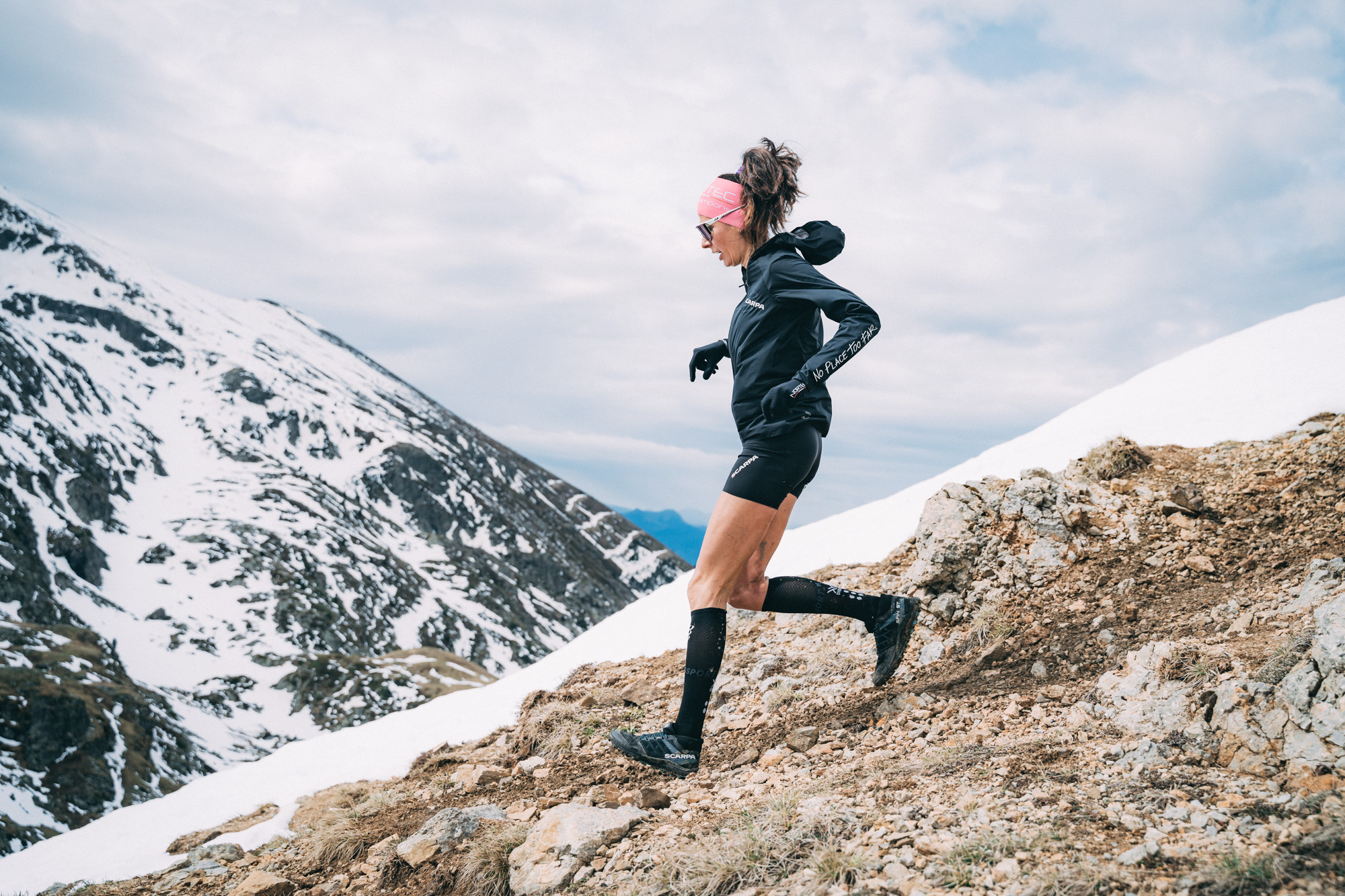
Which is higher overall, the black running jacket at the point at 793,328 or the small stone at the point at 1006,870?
the black running jacket at the point at 793,328

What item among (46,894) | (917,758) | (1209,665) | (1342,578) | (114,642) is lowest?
(46,894)

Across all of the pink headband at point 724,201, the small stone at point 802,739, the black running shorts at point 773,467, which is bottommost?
the small stone at point 802,739

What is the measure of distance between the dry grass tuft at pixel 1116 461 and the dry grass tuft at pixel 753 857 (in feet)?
17.2

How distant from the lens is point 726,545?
4062mm

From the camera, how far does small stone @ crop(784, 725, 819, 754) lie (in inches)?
175

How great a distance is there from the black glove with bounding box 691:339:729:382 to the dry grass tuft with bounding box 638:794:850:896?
9.07 feet

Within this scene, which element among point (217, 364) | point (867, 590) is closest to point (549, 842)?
point (867, 590)

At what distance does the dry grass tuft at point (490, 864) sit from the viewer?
12.2ft

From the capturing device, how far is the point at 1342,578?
4.16 metres

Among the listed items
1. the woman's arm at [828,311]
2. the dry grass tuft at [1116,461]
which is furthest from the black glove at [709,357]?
the dry grass tuft at [1116,461]

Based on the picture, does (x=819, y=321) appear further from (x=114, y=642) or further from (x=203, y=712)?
(x=114, y=642)

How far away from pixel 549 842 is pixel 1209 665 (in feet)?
11.1

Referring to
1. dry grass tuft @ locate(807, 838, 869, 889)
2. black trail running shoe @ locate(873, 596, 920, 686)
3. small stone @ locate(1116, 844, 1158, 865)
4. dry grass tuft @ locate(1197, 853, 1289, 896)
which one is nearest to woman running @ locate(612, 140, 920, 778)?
black trail running shoe @ locate(873, 596, 920, 686)

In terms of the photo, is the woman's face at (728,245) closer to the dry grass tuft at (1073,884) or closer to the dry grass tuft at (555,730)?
the dry grass tuft at (1073,884)
